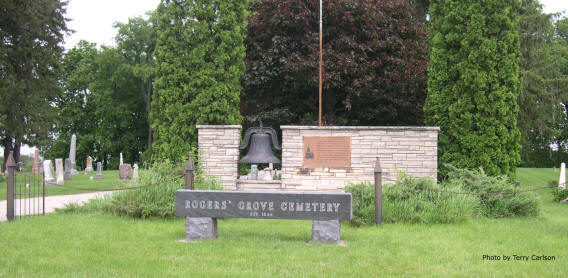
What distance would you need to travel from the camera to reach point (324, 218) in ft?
23.8

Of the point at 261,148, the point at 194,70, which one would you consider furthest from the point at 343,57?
the point at 261,148

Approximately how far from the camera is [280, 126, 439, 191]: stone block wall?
12516 mm

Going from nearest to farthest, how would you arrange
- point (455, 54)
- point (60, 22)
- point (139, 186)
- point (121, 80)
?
point (139, 186)
point (455, 54)
point (60, 22)
point (121, 80)

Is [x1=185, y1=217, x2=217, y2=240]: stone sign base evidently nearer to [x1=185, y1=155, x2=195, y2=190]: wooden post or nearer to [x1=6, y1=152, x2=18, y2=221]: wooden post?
[x1=185, y1=155, x2=195, y2=190]: wooden post

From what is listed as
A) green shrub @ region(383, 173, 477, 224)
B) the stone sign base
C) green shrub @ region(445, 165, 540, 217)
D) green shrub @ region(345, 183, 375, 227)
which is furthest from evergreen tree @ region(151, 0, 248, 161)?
green shrub @ region(445, 165, 540, 217)

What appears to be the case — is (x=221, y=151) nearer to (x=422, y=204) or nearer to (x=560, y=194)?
(x=422, y=204)

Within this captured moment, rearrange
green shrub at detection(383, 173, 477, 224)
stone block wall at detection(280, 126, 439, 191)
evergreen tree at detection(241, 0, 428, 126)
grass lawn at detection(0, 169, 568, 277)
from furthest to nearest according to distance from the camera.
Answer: evergreen tree at detection(241, 0, 428, 126)
stone block wall at detection(280, 126, 439, 191)
green shrub at detection(383, 173, 477, 224)
grass lawn at detection(0, 169, 568, 277)

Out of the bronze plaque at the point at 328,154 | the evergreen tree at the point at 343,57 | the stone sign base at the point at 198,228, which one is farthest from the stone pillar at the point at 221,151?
the evergreen tree at the point at 343,57

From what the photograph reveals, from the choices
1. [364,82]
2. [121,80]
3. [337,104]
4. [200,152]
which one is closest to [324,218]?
[200,152]

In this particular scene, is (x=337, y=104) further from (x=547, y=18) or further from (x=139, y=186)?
(x=139, y=186)

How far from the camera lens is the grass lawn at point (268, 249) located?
18.9ft

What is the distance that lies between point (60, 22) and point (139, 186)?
20951 millimetres

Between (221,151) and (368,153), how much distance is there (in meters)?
3.87

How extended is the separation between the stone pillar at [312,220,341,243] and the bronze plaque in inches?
206
